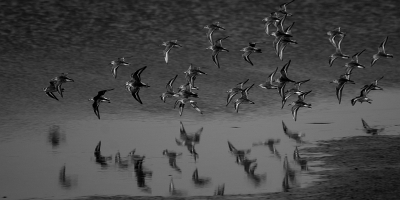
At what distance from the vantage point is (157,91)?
23141 mm

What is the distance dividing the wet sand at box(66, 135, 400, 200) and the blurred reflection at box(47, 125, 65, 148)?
495 cm

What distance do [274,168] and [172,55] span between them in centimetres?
1171

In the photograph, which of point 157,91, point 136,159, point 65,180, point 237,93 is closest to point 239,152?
point 136,159

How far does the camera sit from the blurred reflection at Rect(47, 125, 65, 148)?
705 inches

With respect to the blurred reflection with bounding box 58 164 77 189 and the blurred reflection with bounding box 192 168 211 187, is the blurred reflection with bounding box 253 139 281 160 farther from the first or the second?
the blurred reflection with bounding box 58 164 77 189

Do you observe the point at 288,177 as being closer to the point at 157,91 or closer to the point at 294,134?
the point at 294,134

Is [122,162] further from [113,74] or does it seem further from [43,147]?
[113,74]

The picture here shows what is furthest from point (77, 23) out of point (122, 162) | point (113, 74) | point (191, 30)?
point (122, 162)

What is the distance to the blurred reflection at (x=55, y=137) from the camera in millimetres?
17906

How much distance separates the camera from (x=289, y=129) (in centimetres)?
1895

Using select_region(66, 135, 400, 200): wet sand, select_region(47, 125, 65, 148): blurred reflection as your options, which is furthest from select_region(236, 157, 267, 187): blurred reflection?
select_region(47, 125, 65, 148): blurred reflection

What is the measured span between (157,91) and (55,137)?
5160 millimetres

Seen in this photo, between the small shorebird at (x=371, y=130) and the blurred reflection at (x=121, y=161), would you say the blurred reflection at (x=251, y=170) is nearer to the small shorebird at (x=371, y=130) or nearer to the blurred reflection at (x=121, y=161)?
the blurred reflection at (x=121, y=161)

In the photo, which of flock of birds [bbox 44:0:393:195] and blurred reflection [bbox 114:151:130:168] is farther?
flock of birds [bbox 44:0:393:195]
